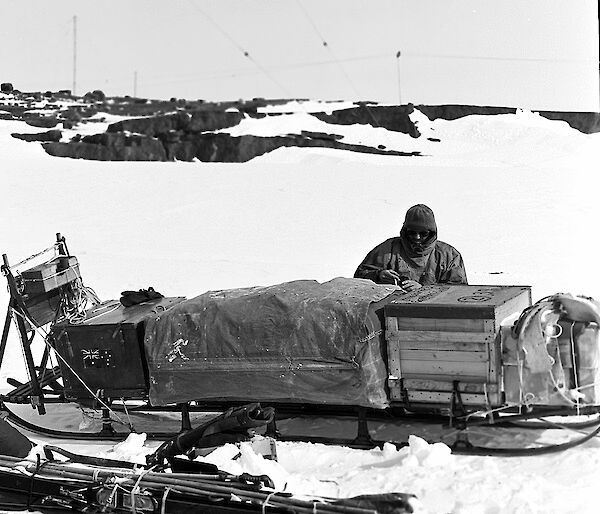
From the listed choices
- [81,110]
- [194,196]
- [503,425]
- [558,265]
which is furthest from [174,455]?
[81,110]

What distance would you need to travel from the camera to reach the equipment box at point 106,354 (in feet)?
21.4

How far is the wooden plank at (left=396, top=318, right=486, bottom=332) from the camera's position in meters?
5.53

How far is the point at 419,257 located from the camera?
7766mm

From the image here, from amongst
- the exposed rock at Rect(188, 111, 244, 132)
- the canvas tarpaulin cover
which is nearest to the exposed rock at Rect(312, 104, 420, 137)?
the exposed rock at Rect(188, 111, 244, 132)

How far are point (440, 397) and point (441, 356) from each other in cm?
28

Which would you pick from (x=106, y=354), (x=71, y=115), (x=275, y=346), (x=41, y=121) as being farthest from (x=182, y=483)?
(x=71, y=115)

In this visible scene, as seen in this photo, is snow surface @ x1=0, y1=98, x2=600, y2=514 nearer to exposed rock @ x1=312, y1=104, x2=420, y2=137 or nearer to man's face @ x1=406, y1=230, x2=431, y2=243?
exposed rock @ x1=312, y1=104, x2=420, y2=137

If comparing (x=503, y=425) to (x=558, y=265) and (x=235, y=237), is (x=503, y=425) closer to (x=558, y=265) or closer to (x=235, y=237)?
(x=558, y=265)

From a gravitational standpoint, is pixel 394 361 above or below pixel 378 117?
below

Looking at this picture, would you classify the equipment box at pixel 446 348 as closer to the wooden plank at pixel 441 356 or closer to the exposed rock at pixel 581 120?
the wooden plank at pixel 441 356

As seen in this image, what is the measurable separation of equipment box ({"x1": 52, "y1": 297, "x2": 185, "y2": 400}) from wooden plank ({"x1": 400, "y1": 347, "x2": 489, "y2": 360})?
193 centimetres

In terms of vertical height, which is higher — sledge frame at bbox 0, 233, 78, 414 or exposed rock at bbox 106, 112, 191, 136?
exposed rock at bbox 106, 112, 191, 136

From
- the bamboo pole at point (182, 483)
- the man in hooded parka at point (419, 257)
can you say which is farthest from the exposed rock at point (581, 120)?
the bamboo pole at point (182, 483)

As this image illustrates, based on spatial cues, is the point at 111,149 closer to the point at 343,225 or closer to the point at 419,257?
the point at 343,225
